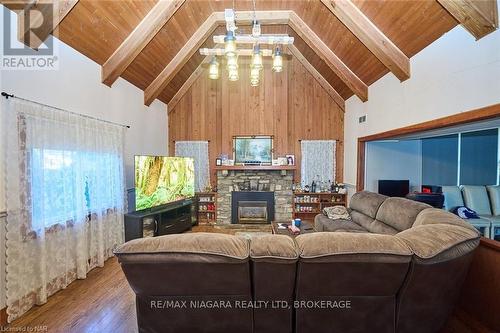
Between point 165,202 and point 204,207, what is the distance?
4.99 ft

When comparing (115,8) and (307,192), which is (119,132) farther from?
(307,192)

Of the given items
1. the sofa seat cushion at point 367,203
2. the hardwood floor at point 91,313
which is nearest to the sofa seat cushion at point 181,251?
the hardwood floor at point 91,313

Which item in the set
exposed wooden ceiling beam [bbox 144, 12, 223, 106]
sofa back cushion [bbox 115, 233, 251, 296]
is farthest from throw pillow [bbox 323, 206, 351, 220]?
exposed wooden ceiling beam [bbox 144, 12, 223, 106]

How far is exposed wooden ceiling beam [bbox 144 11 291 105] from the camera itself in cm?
414

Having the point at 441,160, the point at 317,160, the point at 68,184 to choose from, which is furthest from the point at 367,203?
the point at 68,184

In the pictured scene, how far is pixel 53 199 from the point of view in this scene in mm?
2670

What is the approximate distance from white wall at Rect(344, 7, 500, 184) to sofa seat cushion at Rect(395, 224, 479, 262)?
1.32 metres

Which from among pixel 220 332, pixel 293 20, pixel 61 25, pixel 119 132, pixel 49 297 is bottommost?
pixel 49 297

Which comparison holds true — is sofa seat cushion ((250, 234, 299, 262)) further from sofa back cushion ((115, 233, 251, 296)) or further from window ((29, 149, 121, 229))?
window ((29, 149, 121, 229))

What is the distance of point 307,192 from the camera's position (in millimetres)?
5852

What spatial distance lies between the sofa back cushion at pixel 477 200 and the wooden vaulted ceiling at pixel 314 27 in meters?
2.26

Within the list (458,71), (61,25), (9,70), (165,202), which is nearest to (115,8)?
(61,25)

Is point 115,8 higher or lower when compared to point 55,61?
higher

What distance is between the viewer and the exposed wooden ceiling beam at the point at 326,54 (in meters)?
4.21
